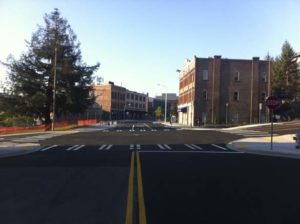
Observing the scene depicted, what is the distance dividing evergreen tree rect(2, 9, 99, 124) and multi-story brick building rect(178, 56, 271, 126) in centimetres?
2081

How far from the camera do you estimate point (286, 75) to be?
83.7 m

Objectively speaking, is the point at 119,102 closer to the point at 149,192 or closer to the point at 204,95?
the point at 204,95

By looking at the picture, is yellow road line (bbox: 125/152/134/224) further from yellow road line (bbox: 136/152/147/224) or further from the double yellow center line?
yellow road line (bbox: 136/152/147/224)

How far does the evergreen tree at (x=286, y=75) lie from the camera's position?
81075 mm

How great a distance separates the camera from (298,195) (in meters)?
10.8

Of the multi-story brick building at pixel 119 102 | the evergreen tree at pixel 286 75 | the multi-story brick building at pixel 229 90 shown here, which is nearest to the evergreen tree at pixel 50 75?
the multi-story brick building at pixel 229 90

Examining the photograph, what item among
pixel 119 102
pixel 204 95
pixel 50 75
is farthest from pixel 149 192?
pixel 119 102

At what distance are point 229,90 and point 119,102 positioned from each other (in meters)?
74.3

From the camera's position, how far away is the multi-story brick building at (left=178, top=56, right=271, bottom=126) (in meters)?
76.4

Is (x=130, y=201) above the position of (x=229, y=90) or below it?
below

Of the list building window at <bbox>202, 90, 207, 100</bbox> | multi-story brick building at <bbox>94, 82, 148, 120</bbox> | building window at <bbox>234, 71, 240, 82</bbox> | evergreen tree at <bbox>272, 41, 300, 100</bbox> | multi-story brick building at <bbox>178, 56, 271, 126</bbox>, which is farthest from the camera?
multi-story brick building at <bbox>94, 82, 148, 120</bbox>

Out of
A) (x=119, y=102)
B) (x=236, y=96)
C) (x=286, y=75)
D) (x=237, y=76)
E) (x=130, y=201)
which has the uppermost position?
(x=286, y=75)

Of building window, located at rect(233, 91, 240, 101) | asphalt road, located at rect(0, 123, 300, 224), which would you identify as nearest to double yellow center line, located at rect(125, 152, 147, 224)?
asphalt road, located at rect(0, 123, 300, 224)

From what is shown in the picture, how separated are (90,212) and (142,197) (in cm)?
180
